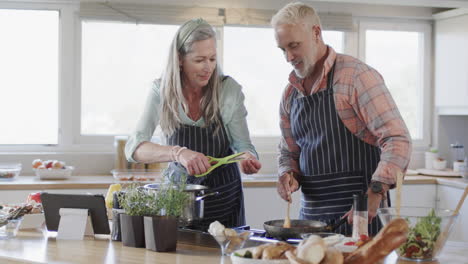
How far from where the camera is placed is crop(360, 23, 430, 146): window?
522cm

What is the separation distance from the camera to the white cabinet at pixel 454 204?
14.6ft

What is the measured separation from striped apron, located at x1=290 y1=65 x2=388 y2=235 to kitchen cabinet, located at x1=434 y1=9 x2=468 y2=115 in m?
2.41

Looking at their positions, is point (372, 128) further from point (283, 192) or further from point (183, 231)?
point (183, 231)

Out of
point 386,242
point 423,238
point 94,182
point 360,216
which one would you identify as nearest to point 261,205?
point 94,182

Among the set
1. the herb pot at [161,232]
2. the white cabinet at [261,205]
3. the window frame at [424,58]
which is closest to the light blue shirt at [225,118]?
the herb pot at [161,232]

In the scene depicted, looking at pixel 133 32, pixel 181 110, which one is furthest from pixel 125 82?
pixel 181 110

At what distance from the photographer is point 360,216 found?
2164 millimetres

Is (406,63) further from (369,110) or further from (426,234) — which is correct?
(426,234)

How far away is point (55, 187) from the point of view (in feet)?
13.4

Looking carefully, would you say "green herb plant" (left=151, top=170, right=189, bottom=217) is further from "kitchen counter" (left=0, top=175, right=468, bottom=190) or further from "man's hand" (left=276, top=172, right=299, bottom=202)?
"kitchen counter" (left=0, top=175, right=468, bottom=190)

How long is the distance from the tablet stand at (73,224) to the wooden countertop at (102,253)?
1.5 inches

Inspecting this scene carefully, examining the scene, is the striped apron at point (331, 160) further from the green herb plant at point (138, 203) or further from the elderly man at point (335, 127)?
the green herb plant at point (138, 203)

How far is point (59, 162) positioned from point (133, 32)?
3.49 ft

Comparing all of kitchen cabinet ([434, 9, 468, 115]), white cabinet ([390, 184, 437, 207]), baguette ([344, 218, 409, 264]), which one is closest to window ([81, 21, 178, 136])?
white cabinet ([390, 184, 437, 207])
